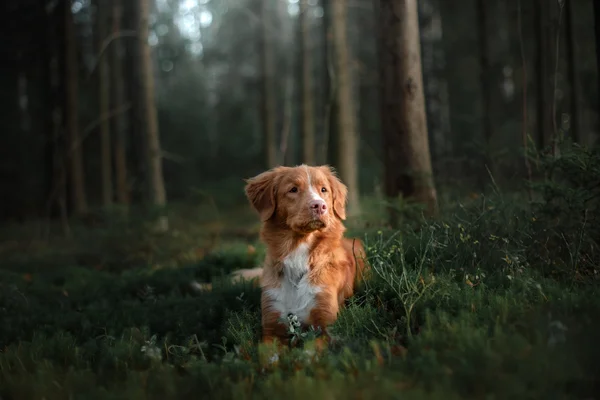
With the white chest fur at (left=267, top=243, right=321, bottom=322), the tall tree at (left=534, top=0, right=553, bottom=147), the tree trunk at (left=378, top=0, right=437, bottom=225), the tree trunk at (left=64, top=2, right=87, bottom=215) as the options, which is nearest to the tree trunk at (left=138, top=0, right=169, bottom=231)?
the tree trunk at (left=64, top=2, right=87, bottom=215)

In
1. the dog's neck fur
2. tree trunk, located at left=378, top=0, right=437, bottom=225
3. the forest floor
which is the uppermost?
tree trunk, located at left=378, top=0, right=437, bottom=225

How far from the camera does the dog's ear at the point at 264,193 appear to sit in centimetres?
554

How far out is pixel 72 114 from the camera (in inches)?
659

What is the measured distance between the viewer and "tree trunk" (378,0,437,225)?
8031 mm

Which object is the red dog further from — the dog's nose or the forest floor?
the forest floor

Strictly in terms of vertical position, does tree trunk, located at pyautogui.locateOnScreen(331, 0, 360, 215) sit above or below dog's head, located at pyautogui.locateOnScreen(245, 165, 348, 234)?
above

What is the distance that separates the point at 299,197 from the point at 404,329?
5.00 ft

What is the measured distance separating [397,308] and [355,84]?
24754 mm

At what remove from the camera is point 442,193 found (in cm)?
846

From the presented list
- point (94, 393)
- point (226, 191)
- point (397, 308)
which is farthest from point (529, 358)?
point (226, 191)

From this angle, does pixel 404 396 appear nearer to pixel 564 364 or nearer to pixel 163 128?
pixel 564 364

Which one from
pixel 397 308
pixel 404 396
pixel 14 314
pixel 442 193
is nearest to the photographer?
pixel 404 396

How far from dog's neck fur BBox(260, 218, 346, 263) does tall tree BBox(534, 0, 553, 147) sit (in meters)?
8.09

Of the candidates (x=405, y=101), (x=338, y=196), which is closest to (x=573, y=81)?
(x=405, y=101)
